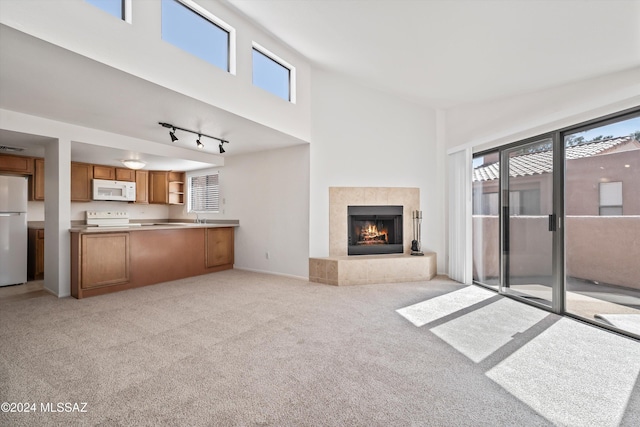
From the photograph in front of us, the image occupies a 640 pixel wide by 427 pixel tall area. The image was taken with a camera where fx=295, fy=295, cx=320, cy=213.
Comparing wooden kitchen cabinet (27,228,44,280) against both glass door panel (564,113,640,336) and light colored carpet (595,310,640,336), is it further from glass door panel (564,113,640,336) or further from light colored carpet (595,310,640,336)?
light colored carpet (595,310,640,336)

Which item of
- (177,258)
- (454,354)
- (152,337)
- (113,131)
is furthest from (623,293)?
(113,131)

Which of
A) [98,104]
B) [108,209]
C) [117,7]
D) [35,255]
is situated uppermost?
[117,7]

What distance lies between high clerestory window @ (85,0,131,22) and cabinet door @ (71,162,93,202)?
14.0 ft

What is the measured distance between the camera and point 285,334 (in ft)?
8.93

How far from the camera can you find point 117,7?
2.55 m

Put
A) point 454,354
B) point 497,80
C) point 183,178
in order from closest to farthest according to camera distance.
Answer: point 454,354
point 497,80
point 183,178

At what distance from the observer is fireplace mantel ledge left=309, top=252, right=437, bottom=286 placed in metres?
4.59

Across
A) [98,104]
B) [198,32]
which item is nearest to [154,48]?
[198,32]

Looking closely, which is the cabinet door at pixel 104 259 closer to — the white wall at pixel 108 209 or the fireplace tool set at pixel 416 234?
the white wall at pixel 108 209

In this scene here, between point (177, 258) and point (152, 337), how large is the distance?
257 cm

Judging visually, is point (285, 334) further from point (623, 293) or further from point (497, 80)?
point (497, 80)

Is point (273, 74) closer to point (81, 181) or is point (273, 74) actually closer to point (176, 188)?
point (176, 188)

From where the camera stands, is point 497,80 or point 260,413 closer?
point 260,413

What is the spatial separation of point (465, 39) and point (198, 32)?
2.87 metres
